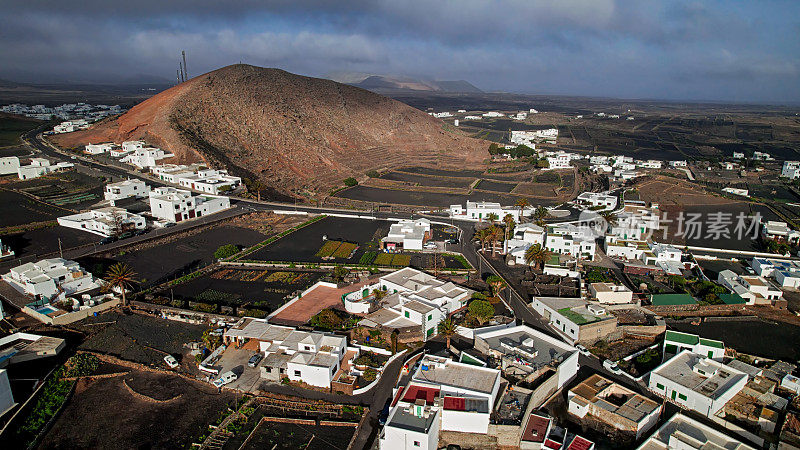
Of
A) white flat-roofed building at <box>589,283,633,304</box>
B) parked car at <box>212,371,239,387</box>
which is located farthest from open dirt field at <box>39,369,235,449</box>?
white flat-roofed building at <box>589,283,633,304</box>

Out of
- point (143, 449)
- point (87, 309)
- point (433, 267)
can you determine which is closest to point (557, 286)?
point (433, 267)

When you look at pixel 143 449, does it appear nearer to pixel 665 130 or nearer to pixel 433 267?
pixel 433 267

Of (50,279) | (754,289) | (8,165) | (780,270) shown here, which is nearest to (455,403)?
(754,289)

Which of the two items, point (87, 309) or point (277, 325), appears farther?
point (87, 309)

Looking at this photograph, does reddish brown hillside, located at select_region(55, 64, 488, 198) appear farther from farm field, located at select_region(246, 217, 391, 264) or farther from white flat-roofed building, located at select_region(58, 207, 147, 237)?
white flat-roofed building, located at select_region(58, 207, 147, 237)

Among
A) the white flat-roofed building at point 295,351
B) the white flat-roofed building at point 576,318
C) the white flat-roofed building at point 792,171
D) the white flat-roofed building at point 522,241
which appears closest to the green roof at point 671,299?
the white flat-roofed building at point 576,318
